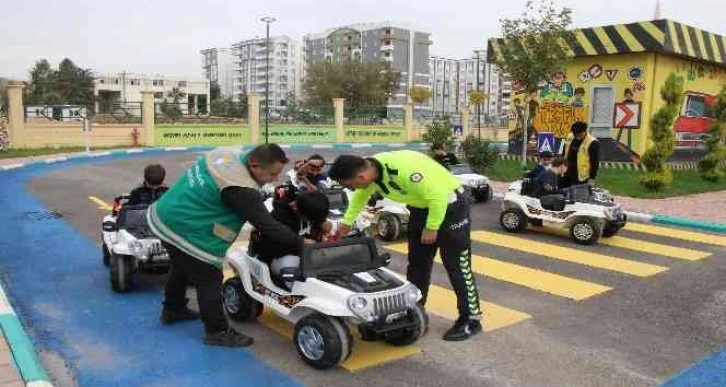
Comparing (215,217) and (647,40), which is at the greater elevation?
(647,40)

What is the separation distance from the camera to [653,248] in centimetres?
925

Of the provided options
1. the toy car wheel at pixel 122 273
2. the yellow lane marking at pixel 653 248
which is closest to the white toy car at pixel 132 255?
the toy car wheel at pixel 122 273

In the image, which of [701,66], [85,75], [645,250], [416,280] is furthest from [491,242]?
[85,75]

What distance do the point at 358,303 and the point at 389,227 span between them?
5.03 meters

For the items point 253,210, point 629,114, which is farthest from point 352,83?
point 253,210

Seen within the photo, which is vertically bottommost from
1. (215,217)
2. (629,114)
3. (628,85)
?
(215,217)

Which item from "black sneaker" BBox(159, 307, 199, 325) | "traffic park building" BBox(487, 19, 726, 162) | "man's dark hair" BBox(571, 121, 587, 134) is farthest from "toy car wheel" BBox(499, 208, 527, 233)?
"traffic park building" BBox(487, 19, 726, 162)

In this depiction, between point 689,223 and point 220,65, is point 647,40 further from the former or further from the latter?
point 220,65

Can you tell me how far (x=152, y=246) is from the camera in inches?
251

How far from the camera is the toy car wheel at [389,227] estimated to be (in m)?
9.47

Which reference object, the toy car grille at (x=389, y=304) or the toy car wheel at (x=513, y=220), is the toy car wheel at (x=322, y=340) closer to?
the toy car grille at (x=389, y=304)

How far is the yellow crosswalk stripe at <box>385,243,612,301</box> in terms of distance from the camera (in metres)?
6.86

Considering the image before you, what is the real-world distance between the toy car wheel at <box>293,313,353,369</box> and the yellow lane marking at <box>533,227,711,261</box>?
603 centimetres

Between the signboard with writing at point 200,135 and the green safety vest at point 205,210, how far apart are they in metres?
29.1
